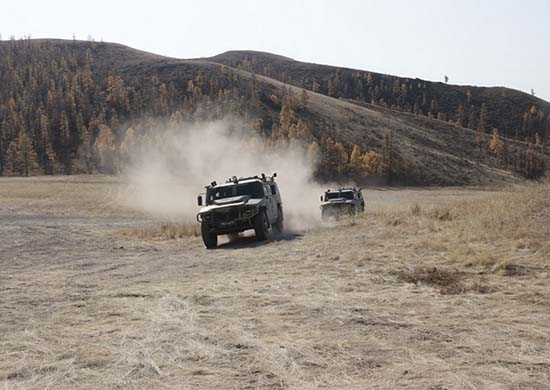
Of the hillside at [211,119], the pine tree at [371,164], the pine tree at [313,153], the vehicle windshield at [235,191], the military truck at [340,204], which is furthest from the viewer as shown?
the hillside at [211,119]

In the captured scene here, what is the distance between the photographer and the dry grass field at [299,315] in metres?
5.08

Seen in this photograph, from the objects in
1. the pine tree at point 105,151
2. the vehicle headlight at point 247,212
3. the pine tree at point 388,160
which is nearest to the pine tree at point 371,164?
the pine tree at point 388,160

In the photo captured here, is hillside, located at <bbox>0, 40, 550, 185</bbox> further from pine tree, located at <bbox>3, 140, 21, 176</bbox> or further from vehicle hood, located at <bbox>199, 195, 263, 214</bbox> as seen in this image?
vehicle hood, located at <bbox>199, 195, 263, 214</bbox>

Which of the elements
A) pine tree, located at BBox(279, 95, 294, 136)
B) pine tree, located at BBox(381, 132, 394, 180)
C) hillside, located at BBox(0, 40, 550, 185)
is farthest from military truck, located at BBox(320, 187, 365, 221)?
pine tree, located at BBox(279, 95, 294, 136)

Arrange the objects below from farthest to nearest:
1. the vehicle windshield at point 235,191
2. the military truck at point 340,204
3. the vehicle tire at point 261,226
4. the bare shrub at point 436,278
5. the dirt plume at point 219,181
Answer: the dirt plume at point 219,181 < the military truck at point 340,204 < the vehicle windshield at point 235,191 < the vehicle tire at point 261,226 < the bare shrub at point 436,278

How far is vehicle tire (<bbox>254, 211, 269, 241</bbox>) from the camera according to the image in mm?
18594

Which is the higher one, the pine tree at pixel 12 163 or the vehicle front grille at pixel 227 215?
the vehicle front grille at pixel 227 215

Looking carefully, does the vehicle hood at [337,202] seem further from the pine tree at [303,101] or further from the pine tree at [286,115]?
the pine tree at [303,101]

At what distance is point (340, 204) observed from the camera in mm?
27312

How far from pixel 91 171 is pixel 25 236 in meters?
98.3

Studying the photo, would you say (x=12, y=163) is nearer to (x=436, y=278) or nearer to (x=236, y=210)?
(x=236, y=210)

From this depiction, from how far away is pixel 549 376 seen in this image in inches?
188

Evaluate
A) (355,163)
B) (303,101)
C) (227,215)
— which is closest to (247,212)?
(227,215)

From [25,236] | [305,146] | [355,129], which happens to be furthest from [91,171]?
[25,236]
